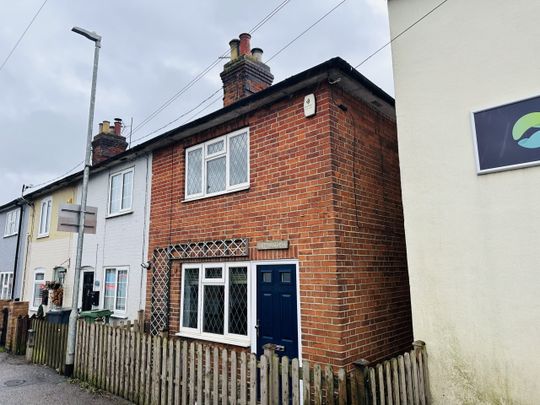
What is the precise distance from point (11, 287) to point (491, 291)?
18.1 meters

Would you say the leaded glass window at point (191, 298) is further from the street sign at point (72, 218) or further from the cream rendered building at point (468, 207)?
the cream rendered building at point (468, 207)

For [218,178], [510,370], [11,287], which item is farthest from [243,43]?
[11,287]

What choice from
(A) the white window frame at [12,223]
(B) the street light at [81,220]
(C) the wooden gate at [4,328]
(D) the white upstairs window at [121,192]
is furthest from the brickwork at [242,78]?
(A) the white window frame at [12,223]

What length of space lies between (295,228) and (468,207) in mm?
2450

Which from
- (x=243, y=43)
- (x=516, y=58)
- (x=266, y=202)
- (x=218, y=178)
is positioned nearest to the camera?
(x=516, y=58)

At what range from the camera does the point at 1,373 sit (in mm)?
7820

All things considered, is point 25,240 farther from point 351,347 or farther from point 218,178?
point 351,347

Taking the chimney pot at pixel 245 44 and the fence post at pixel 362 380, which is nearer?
the fence post at pixel 362 380

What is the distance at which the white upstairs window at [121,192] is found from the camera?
393 inches

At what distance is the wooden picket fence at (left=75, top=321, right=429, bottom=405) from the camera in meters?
3.83

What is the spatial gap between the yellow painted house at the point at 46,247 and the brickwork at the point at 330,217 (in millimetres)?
6825

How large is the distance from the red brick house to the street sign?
1730 mm

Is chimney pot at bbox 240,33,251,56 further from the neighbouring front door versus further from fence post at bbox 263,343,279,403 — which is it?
the neighbouring front door

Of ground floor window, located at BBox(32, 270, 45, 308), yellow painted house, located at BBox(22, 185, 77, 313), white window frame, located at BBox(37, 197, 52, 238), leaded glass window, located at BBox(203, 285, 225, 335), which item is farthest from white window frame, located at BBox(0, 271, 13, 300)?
leaded glass window, located at BBox(203, 285, 225, 335)
